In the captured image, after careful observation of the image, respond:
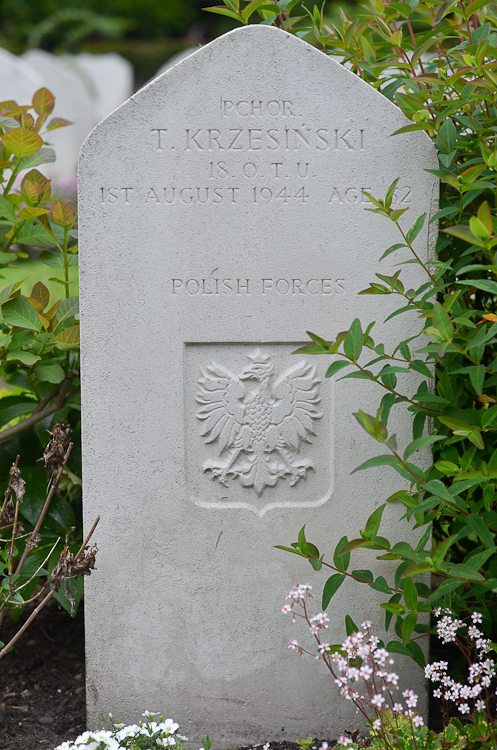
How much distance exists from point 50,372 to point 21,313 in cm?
22

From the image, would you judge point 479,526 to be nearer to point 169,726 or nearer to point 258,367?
point 258,367

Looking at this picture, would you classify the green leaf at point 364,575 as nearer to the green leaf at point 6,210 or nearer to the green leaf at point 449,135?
the green leaf at point 449,135

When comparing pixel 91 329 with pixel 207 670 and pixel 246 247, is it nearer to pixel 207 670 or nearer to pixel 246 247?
pixel 246 247

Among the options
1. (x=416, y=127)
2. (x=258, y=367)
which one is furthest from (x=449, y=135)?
(x=258, y=367)

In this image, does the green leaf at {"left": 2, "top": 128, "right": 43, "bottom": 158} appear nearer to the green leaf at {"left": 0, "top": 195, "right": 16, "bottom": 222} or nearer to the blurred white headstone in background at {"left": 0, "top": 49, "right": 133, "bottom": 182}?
the green leaf at {"left": 0, "top": 195, "right": 16, "bottom": 222}

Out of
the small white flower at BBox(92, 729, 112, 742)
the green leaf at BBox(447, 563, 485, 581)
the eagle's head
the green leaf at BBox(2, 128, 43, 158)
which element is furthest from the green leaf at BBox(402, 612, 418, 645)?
the green leaf at BBox(2, 128, 43, 158)

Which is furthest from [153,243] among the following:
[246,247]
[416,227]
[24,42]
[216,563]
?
[24,42]

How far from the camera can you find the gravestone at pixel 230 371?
204cm

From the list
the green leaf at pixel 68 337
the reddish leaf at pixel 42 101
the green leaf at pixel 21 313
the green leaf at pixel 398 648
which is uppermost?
the reddish leaf at pixel 42 101

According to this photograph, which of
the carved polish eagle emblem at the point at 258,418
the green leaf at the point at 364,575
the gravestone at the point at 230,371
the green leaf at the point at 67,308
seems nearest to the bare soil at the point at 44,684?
the gravestone at the point at 230,371

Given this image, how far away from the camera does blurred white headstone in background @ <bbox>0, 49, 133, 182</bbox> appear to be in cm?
771

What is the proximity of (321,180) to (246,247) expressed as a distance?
0.30 metres

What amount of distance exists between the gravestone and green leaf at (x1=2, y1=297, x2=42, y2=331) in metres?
0.27

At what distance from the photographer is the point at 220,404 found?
2.16 metres
